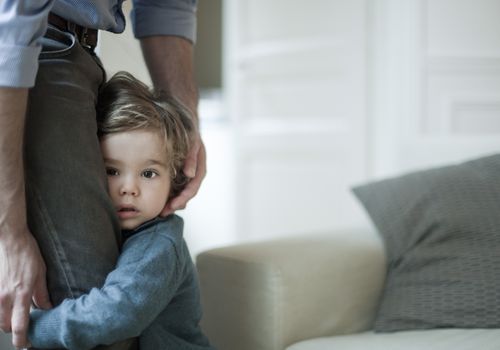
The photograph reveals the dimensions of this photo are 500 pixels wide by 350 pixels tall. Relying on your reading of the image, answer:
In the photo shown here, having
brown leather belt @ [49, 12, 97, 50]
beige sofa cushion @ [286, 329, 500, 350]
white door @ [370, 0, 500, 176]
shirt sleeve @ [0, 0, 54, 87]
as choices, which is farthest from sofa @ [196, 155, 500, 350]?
white door @ [370, 0, 500, 176]

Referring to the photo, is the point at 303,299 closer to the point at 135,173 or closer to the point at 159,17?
the point at 135,173

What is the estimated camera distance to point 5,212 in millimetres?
956

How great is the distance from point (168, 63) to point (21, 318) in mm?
591

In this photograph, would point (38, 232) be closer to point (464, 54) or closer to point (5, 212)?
point (5, 212)

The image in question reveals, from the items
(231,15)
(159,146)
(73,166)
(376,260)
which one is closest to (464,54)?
(231,15)

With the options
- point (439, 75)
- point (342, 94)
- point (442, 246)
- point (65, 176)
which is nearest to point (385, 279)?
point (442, 246)

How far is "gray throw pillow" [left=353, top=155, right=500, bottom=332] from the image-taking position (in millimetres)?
1513

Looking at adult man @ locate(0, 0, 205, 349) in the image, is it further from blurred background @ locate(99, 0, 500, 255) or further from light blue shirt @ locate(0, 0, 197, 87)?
blurred background @ locate(99, 0, 500, 255)

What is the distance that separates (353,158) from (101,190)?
2.18 meters

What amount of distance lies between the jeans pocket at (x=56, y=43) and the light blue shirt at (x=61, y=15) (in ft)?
0.09

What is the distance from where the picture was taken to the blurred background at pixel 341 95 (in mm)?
2734

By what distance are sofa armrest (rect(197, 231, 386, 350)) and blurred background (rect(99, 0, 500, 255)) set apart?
3.52 ft

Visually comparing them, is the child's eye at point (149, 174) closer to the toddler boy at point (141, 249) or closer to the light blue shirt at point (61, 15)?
the toddler boy at point (141, 249)

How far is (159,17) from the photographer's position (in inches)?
54.2
